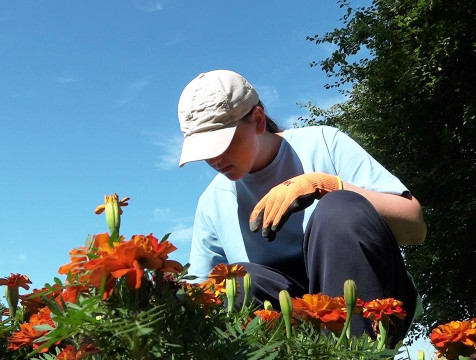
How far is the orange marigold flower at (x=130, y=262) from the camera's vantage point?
833 millimetres

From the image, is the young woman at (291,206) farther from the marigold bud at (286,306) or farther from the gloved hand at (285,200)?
the marigold bud at (286,306)

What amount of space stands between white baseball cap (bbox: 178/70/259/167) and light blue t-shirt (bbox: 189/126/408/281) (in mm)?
326

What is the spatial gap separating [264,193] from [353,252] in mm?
954

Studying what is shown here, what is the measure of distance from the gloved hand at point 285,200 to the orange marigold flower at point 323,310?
0.42m

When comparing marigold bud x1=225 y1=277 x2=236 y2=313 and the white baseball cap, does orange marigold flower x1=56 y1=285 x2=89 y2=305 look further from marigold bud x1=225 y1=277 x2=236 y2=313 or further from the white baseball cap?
the white baseball cap

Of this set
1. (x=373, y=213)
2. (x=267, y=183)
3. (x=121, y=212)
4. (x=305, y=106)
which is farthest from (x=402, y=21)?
(x=121, y=212)

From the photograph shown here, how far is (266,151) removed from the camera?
8.34 feet

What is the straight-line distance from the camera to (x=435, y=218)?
10.5 metres

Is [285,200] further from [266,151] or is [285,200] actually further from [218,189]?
[218,189]

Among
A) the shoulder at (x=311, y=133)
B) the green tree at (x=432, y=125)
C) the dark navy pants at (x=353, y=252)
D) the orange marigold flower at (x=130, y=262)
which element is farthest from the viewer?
the green tree at (x=432, y=125)

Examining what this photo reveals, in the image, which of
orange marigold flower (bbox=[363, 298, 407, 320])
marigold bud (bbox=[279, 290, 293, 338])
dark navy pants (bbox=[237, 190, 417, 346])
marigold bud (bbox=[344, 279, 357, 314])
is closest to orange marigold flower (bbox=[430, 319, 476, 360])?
dark navy pants (bbox=[237, 190, 417, 346])

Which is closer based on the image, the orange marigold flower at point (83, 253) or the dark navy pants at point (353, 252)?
the orange marigold flower at point (83, 253)

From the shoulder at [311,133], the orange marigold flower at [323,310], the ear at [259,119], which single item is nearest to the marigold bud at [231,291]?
the orange marigold flower at [323,310]

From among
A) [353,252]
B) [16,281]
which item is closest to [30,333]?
[16,281]
